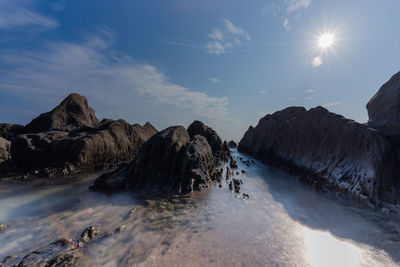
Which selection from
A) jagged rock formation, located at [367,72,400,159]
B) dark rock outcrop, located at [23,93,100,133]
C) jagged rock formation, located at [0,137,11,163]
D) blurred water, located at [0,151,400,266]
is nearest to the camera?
blurred water, located at [0,151,400,266]

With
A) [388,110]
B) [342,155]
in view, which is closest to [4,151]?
[342,155]

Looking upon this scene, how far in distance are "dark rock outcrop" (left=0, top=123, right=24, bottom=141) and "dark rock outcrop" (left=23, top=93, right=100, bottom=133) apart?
3199 mm

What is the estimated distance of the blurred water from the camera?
550 centimetres

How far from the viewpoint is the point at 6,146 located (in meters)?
18.8

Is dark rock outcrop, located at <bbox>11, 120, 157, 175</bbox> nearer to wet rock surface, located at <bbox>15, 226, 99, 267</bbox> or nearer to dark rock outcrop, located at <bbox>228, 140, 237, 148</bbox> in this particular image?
wet rock surface, located at <bbox>15, 226, 99, 267</bbox>

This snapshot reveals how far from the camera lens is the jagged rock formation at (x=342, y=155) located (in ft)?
34.7

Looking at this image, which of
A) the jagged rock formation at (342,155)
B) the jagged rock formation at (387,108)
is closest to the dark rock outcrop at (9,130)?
the jagged rock formation at (342,155)

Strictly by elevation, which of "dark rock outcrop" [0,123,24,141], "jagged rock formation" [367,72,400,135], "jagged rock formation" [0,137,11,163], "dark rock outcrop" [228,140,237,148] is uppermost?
"jagged rock formation" [367,72,400,135]

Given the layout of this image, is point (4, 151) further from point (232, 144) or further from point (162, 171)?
point (232, 144)

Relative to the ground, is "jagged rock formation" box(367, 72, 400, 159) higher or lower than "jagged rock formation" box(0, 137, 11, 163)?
higher

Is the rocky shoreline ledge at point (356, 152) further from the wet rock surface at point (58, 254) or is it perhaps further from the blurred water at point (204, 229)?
the wet rock surface at point (58, 254)

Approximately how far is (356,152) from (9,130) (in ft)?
169

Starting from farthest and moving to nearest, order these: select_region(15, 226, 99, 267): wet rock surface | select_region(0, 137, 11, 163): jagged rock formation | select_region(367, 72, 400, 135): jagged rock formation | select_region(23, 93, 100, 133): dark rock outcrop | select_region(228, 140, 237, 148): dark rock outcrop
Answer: select_region(228, 140, 237, 148): dark rock outcrop < select_region(23, 93, 100, 133): dark rock outcrop < select_region(0, 137, 11, 163): jagged rock formation < select_region(367, 72, 400, 135): jagged rock formation < select_region(15, 226, 99, 267): wet rock surface

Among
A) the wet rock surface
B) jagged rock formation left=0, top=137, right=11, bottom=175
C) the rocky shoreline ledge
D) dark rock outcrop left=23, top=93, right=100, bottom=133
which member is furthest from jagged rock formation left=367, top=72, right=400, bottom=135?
dark rock outcrop left=23, top=93, right=100, bottom=133
